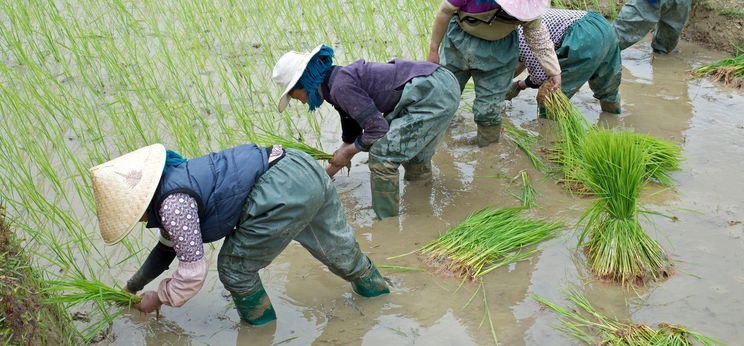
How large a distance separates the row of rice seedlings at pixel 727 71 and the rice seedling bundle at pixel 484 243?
2.40 metres

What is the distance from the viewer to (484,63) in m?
→ 3.85

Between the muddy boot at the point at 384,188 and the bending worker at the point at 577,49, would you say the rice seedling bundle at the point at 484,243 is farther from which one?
the bending worker at the point at 577,49

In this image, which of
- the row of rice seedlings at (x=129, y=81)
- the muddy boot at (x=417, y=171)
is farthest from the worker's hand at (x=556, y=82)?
the row of rice seedlings at (x=129, y=81)

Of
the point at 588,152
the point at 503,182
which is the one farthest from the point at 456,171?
the point at 588,152

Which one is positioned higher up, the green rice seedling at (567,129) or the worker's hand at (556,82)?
the worker's hand at (556,82)

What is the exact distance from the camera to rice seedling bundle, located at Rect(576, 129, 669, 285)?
9.38 feet

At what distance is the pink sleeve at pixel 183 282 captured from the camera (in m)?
2.32

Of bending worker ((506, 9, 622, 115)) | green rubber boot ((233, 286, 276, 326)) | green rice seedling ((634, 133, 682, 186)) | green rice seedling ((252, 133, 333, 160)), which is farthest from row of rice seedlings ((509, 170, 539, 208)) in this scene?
green rubber boot ((233, 286, 276, 326))

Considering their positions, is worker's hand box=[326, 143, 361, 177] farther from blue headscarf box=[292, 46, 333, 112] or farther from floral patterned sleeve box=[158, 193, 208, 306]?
floral patterned sleeve box=[158, 193, 208, 306]

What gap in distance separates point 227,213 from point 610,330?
144 cm

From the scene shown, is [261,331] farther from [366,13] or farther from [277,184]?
[366,13]

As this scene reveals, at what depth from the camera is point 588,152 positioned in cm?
305

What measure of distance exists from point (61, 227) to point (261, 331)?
3.64ft

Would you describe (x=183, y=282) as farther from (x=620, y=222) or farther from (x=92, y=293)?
(x=620, y=222)
